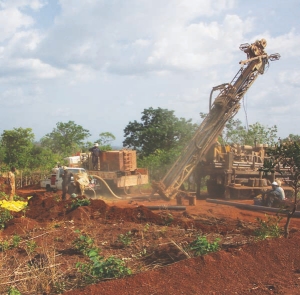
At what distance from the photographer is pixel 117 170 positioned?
21.2m

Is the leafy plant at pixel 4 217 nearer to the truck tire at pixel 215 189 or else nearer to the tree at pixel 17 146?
the truck tire at pixel 215 189

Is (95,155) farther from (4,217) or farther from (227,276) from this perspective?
(227,276)

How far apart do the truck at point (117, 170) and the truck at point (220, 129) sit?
9.77 ft

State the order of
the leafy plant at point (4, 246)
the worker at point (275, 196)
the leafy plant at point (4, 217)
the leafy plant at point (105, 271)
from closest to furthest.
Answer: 1. the leafy plant at point (105, 271)
2. the leafy plant at point (4, 246)
3. the leafy plant at point (4, 217)
4. the worker at point (275, 196)

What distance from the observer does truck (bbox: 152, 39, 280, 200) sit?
18250 mm

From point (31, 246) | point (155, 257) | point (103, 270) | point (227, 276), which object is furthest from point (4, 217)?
point (227, 276)

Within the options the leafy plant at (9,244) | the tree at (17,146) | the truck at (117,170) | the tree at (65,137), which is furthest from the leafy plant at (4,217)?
the tree at (65,137)

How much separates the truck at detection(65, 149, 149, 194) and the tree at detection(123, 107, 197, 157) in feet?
38.0

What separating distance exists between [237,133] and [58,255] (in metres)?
26.2

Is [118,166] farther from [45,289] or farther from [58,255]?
[45,289]

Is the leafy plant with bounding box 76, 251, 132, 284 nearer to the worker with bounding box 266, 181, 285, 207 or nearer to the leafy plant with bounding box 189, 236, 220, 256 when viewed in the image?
the leafy plant with bounding box 189, 236, 220, 256

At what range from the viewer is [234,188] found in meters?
18.1

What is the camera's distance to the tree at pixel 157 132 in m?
33.8

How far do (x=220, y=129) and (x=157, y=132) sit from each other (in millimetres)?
15140
